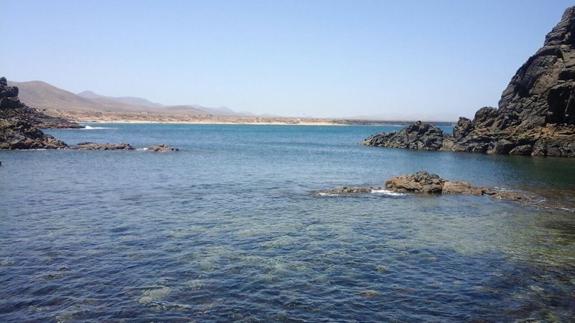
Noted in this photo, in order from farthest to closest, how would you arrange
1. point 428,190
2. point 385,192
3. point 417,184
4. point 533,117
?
1. point 533,117
2. point 417,184
3. point 385,192
4. point 428,190

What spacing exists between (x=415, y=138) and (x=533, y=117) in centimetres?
2508

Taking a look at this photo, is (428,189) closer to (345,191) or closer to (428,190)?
(428,190)

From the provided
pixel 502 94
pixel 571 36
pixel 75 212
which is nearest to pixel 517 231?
pixel 75 212

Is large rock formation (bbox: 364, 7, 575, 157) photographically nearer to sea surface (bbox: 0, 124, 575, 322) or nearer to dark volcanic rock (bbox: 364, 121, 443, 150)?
dark volcanic rock (bbox: 364, 121, 443, 150)

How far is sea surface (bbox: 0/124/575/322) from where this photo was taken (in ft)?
54.0

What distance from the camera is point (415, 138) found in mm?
108188

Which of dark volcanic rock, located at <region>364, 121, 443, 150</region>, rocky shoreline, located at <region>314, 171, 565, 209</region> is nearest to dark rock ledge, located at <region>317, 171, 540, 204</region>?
rocky shoreline, located at <region>314, 171, 565, 209</region>

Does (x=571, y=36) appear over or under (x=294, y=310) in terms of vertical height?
over

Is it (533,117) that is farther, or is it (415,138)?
(415,138)

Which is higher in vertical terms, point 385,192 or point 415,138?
point 415,138

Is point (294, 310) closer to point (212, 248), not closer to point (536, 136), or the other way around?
point (212, 248)

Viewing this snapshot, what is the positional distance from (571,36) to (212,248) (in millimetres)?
98052

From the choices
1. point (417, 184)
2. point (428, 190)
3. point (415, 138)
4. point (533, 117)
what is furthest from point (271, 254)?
point (415, 138)

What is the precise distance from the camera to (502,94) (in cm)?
11000
